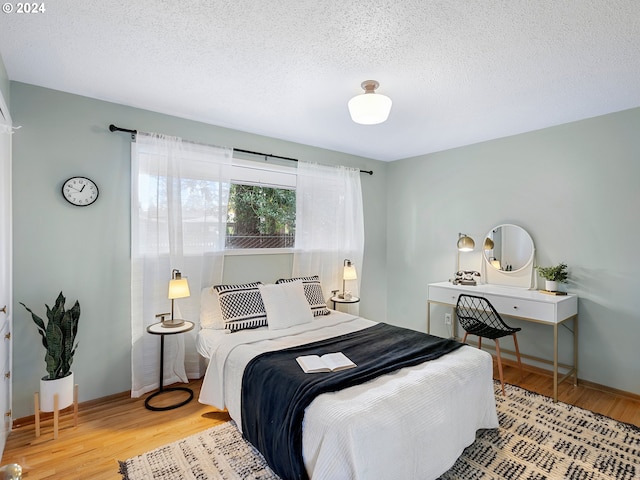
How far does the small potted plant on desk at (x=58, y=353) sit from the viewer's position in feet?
7.56

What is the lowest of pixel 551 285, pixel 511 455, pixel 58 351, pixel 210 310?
pixel 511 455

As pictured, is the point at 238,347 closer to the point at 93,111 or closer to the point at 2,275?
the point at 2,275

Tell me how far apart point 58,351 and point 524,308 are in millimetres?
3725

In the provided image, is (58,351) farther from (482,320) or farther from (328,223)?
(482,320)

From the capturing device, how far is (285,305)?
3064 millimetres

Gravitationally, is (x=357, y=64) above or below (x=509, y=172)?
above

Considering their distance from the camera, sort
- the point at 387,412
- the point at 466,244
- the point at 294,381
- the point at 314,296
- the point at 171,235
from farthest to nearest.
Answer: the point at 466,244 → the point at 314,296 → the point at 171,235 → the point at 294,381 → the point at 387,412

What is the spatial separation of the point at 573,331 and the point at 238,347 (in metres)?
3.09

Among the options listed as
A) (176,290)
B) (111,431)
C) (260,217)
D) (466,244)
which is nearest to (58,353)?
(111,431)

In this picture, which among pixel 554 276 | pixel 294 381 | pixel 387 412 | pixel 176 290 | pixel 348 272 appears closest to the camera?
pixel 387 412

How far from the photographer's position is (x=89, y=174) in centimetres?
270

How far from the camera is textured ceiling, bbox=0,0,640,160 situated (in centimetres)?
166

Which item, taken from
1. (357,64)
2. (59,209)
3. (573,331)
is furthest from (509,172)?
(59,209)

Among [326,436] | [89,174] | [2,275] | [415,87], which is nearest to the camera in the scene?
[326,436]
